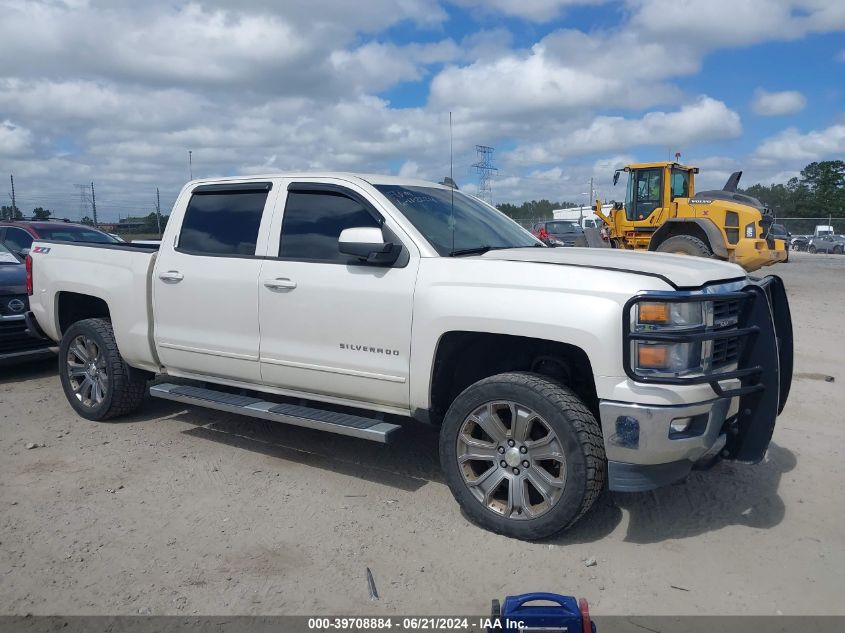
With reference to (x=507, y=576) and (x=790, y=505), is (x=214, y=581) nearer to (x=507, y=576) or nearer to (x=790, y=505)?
(x=507, y=576)

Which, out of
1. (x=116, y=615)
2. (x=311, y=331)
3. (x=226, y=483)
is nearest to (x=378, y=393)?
(x=311, y=331)

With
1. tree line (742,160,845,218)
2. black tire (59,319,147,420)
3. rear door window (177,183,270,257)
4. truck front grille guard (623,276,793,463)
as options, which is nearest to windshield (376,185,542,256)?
rear door window (177,183,270,257)

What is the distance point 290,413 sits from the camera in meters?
4.58

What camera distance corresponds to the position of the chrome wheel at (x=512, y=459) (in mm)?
3664

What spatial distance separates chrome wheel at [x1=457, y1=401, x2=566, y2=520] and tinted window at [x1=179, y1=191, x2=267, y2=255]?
2108mm

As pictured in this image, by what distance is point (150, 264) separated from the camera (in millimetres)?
5402

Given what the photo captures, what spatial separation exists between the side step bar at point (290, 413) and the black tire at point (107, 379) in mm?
606

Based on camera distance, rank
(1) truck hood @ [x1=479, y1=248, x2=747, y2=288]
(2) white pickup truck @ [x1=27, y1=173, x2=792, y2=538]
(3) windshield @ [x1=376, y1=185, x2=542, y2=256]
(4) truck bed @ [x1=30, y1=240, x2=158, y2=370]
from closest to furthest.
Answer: (2) white pickup truck @ [x1=27, y1=173, x2=792, y2=538] < (1) truck hood @ [x1=479, y1=248, x2=747, y2=288] < (3) windshield @ [x1=376, y1=185, x2=542, y2=256] < (4) truck bed @ [x1=30, y1=240, x2=158, y2=370]

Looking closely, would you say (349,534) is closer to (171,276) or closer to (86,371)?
(171,276)

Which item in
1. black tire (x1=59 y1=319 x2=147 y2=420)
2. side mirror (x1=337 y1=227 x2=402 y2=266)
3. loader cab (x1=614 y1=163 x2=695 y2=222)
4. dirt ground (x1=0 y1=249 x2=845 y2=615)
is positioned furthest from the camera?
loader cab (x1=614 y1=163 x2=695 y2=222)

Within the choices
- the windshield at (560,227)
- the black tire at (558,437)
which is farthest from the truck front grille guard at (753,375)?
the windshield at (560,227)

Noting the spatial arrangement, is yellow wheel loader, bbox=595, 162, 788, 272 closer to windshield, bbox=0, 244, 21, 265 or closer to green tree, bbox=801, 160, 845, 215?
windshield, bbox=0, 244, 21, 265

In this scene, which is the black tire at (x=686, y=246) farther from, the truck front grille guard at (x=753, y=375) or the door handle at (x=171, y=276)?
the door handle at (x=171, y=276)

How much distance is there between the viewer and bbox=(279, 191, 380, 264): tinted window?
451 cm
